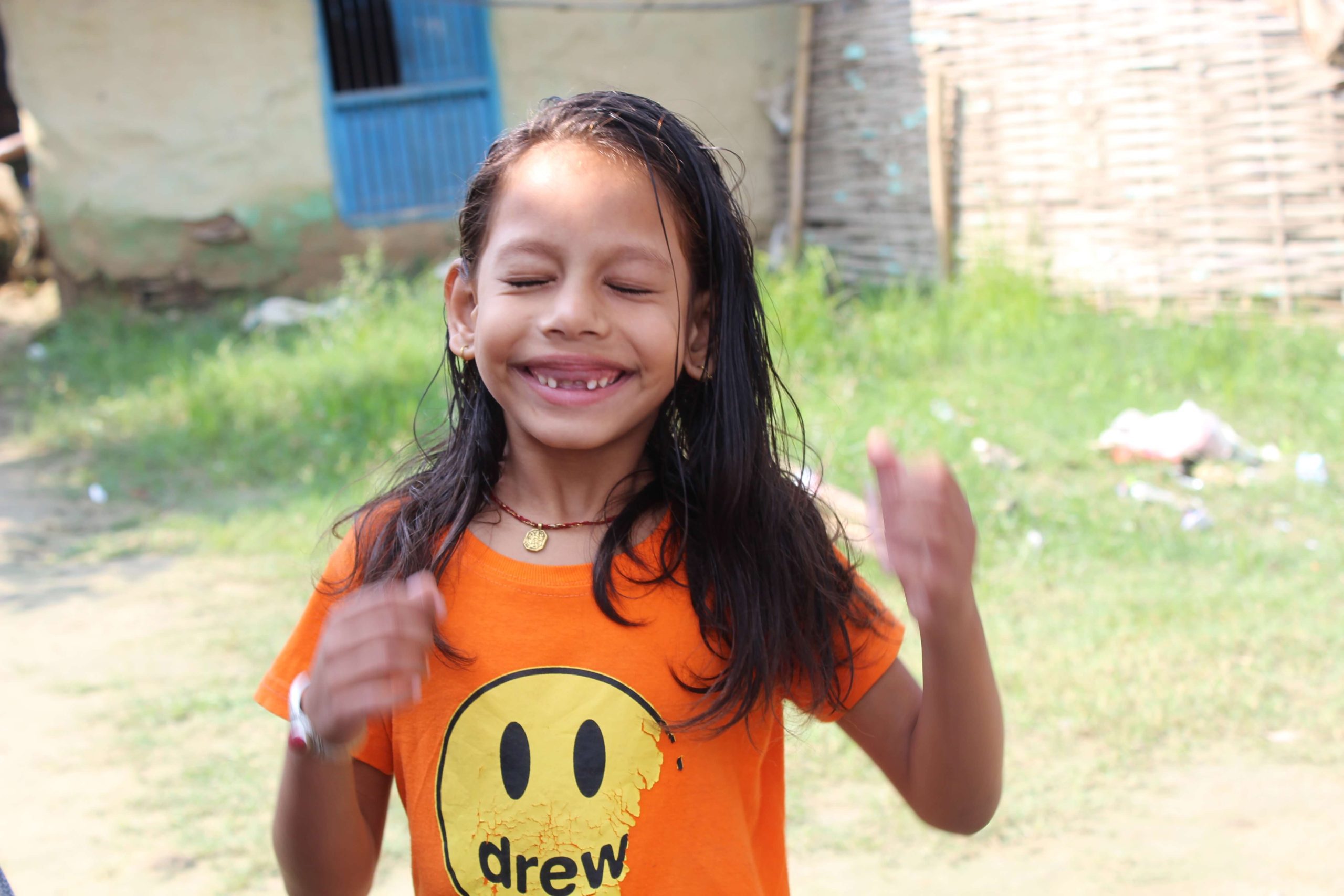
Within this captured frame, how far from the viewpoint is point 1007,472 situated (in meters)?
4.72

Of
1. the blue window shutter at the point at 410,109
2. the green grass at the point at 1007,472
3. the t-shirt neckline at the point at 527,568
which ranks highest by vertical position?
the t-shirt neckline at the point at 527,568

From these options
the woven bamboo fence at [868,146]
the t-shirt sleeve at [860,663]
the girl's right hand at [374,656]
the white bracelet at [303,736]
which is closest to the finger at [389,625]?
the girl's right hand at [374,656]

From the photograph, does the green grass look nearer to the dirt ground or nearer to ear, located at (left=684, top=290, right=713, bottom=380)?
the dirt ground

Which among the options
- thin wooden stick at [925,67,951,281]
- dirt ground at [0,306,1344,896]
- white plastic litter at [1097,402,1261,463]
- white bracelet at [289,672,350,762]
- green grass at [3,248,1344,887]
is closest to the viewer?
white bracelet at [289,672,350,762]

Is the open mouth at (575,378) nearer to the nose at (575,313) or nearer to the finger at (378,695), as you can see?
the nose at (575,313)

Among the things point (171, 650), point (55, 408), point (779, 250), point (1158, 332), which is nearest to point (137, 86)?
point (55, 408)

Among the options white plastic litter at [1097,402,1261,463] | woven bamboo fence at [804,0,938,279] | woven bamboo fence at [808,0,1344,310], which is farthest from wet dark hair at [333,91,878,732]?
woven bamboo fence at [804,0,938,279]

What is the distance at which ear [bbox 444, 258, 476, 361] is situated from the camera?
145cm

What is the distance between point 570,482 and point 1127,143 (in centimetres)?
570

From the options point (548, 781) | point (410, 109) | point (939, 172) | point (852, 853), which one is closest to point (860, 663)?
point (548, 781)

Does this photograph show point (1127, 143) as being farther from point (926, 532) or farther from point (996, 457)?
point (926, 532)

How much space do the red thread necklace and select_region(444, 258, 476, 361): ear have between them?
0.62 ft

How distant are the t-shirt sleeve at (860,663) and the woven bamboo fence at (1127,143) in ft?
17.1

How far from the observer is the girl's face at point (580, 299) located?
1.29 metres
